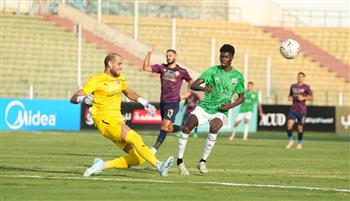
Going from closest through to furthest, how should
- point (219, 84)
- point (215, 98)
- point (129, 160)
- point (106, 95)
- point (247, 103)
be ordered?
point (106, 95), point (129, 160), point (219, 84), point (215, 98), point (247, 103)

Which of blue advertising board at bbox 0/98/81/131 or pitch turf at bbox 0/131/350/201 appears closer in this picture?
pitch turf at bbox 0/131/350/201

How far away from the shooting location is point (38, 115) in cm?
4378

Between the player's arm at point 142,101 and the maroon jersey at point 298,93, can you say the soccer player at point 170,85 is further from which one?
the maroon jersey at point 298,93

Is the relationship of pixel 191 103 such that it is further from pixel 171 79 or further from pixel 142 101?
pixel 142 101

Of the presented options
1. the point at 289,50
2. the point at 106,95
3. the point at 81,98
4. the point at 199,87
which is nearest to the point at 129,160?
the point at 106,95

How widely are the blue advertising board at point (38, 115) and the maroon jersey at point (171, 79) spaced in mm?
15901

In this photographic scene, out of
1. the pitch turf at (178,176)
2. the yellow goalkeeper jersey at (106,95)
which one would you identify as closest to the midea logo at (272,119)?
the pitch turf at (178,176)

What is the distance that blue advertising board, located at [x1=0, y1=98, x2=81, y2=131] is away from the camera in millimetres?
42125

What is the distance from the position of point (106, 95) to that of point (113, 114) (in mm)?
336

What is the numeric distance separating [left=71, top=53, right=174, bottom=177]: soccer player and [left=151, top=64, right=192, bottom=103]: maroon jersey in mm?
7130

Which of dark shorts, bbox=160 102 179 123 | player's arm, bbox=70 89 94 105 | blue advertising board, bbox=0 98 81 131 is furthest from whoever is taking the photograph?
blue advertising board, bbox=0 98 81 131

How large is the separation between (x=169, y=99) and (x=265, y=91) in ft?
85.4

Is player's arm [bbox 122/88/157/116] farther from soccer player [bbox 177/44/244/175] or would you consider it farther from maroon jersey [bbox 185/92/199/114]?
maroon jersey [bbox 185/92/199/114]

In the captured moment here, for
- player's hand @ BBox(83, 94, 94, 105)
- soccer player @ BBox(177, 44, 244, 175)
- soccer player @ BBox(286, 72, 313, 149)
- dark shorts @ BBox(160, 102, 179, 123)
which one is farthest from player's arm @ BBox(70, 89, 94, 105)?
soccer player @ BBox(286, 72, 313, 149)
